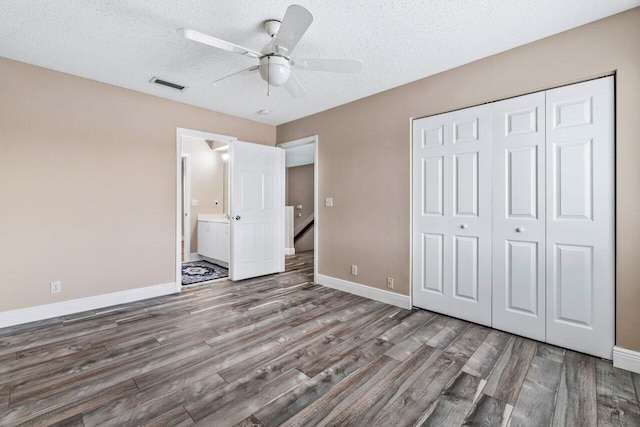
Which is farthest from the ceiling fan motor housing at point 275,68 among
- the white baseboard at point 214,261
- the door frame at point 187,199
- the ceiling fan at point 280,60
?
the door frame at point 187,199

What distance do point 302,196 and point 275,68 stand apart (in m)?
5.97

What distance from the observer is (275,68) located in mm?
2135

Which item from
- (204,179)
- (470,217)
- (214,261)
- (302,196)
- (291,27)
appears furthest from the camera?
(302,196)

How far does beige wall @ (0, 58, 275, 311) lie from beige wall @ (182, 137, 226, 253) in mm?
2221

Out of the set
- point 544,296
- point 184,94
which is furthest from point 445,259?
point 184,94

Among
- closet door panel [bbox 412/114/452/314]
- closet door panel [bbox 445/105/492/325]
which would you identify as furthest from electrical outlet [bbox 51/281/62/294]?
closet door panel [bbox 445/105/492/325]

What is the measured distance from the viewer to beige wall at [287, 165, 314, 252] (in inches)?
304

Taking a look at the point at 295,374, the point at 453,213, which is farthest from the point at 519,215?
the point at 295,374

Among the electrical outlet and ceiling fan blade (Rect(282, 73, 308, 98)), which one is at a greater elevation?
ceiling fan blade (Rect(282, 73, 308, 98))

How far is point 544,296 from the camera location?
243 centimetres

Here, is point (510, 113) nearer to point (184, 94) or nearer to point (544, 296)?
point (544, 296)

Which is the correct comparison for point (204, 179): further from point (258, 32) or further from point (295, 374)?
point (295, 374)

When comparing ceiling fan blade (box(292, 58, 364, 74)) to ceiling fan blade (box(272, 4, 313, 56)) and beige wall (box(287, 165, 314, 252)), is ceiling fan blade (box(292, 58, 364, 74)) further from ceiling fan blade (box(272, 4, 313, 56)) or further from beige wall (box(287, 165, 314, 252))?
beige wall (box(287, 165, 314, 252))

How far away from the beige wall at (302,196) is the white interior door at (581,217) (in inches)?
227
